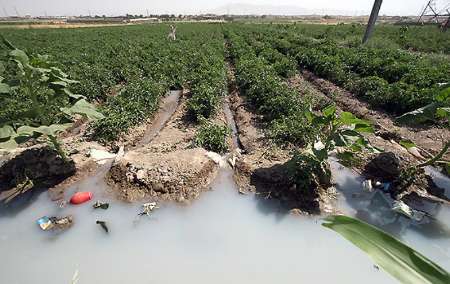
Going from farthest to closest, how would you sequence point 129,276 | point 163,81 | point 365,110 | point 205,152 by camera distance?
point 163,81 → point 365,110 → point 205,152 → point 129,276

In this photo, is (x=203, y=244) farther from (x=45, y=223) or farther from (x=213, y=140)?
(x=213, y=140)

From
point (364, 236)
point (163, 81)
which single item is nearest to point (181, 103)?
point (163, 81)

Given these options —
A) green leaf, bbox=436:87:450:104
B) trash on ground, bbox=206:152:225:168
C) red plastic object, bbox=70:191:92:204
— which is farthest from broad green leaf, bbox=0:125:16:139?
green leaf, bbox=436:87:450:104

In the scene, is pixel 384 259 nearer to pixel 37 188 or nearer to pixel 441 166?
pixel 37 188

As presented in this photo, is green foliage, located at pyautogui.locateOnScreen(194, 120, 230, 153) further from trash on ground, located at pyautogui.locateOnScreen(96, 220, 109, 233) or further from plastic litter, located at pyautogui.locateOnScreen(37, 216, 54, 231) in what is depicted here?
plastic litter, located at pyautogui.locateOnScreen(37, 216, 54, 231)

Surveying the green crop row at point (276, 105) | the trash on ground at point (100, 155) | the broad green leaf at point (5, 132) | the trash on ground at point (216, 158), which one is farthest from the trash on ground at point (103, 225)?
the green crop row at point (276, 105)

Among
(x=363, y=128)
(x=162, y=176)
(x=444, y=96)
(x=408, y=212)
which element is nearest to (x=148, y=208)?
(x=162, y=176)
